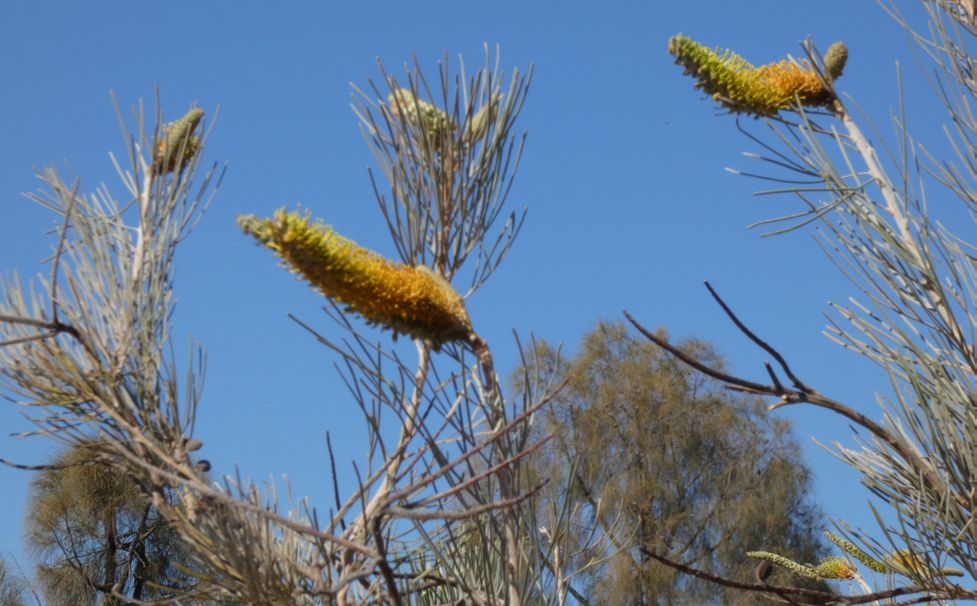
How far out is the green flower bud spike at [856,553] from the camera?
124 cm

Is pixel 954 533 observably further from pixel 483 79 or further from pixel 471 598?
pixel 483 79

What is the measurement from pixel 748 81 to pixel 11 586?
6213mm

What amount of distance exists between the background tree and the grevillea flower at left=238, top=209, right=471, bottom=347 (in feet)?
14.0

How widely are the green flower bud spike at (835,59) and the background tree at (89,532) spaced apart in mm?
4227

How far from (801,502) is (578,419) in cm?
268

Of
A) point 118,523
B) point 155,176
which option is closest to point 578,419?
point 118,523

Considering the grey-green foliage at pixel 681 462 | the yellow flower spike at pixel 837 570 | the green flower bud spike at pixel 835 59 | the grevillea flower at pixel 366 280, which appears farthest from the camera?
the grey-green foliage at pixel 681 462

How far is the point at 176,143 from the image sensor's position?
55.7 inches

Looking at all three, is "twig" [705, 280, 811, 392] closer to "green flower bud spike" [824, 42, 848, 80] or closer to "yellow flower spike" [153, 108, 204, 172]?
"green flower bud spike" [824, 42, 848, 80]

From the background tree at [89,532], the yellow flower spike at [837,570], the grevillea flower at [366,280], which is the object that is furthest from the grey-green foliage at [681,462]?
the grevillea flower at [366,280]

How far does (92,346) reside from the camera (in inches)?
44.9

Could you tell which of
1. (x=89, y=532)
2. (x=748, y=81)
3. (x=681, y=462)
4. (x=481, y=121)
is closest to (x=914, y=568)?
(x=748, y=81)

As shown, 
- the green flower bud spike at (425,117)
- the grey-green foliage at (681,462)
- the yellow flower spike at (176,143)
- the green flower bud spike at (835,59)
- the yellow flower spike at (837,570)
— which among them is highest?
the grey-green foliage at (681,462)

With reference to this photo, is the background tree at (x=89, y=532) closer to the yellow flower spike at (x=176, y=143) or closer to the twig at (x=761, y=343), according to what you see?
the yellow flower spike at (x=176, y=143)
